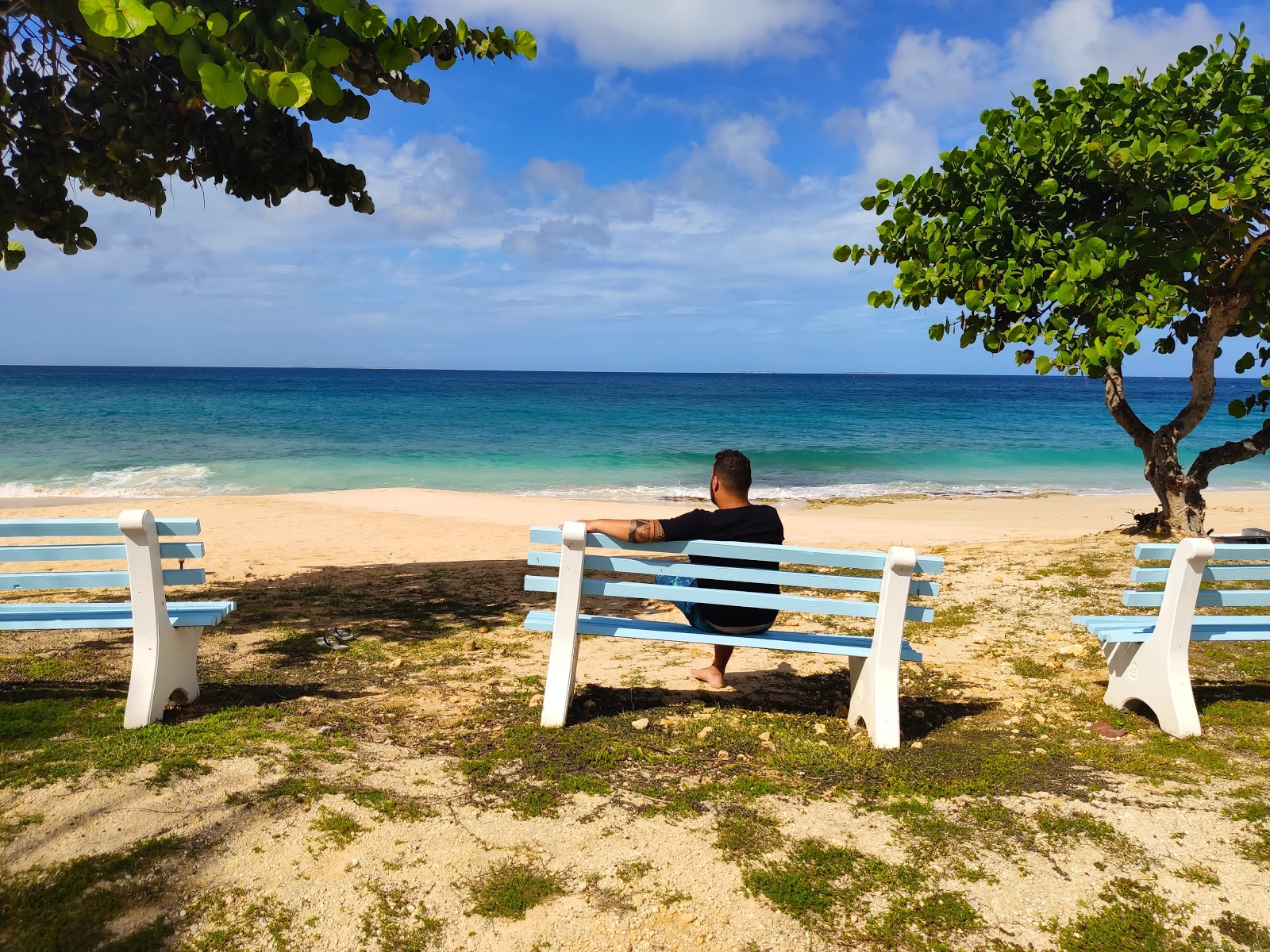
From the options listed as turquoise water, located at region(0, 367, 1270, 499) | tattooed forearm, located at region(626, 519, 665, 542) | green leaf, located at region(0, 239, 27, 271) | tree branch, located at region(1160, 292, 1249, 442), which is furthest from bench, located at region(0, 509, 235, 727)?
turquoise water, located at region(0, 367, 1270, 499)

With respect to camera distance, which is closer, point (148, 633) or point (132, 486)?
point (148, 633)

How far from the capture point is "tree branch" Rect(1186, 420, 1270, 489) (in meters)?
9.73

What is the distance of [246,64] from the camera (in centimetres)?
383

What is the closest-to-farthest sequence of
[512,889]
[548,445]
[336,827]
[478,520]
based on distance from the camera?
[512,889] < [336,827] < [478,520] < [548,445]

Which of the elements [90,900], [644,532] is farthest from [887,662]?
[90,900]

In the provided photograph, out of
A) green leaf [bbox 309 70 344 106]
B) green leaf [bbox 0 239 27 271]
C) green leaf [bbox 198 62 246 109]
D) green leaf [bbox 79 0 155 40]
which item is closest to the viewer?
green leaf [bbox 79 0 155 40]

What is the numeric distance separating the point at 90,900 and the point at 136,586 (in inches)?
68.1

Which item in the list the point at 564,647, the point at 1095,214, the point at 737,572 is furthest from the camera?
the point at 1095,214

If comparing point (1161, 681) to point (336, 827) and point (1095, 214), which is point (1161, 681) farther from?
point (1095, 214)

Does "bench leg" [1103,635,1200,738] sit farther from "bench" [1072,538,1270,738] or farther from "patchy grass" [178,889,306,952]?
"patchy grass" [178,889,306,952]

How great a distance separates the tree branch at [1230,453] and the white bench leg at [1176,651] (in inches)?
257

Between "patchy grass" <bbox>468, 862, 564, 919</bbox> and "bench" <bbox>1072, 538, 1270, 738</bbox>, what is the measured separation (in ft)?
10.6

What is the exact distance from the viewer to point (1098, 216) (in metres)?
8.88

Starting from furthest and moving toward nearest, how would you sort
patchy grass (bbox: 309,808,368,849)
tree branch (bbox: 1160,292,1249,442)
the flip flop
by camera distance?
1. tree branch (bbox: 1160,292,1249,442)
2. the flip flop
3. patchy grass (bbox: 309,808,368,849)
